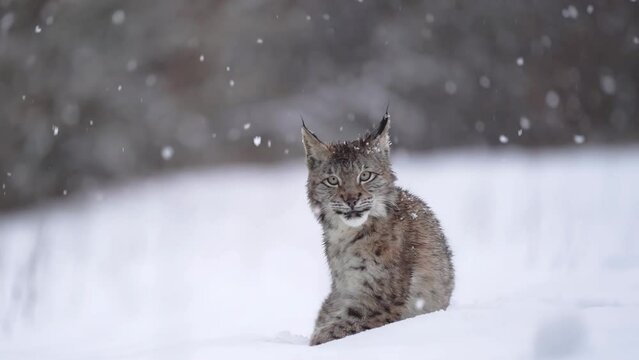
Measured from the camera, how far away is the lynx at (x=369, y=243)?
13.9 feet

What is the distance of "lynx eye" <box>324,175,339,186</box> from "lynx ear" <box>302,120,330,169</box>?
0.15m

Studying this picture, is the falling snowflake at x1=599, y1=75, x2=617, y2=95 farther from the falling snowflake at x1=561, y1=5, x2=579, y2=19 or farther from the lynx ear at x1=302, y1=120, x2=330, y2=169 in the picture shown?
the lynx ear at x1=302, y1=120, x2=330, y2=169

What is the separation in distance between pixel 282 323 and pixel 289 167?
656 cm

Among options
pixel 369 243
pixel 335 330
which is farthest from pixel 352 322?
pixel 369 243

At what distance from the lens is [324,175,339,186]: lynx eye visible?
4.47m

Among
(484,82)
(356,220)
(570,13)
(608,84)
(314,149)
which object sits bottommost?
(356,220)

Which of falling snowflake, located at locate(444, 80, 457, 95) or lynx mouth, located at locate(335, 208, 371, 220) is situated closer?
lynx mouth, located at locate(335, 208, 371, 220)

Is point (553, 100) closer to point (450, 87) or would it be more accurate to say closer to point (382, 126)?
point (450, 87)

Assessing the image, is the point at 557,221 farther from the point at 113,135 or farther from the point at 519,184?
the point at 113,135

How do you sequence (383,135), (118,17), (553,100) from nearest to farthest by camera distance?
(383,135)
(118,17)
(553,100)

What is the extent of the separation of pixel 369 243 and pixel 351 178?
1.24 ft

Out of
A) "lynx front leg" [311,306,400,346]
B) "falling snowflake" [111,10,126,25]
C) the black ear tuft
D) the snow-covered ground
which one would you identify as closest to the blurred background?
"falling snowflake" [111,10,126,25]

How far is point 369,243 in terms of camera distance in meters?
4.36

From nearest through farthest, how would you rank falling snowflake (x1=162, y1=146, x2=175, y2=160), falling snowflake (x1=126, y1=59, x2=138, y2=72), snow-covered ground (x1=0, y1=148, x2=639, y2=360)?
Answer: snow-covered ground (x1=0, y1=148, x2=639, y2=360)
falling snowflake (x1=162, y1=146, x2=175, y2=160)
falling snowflake (x1=126, y1=59, x2=138, y2=72)
